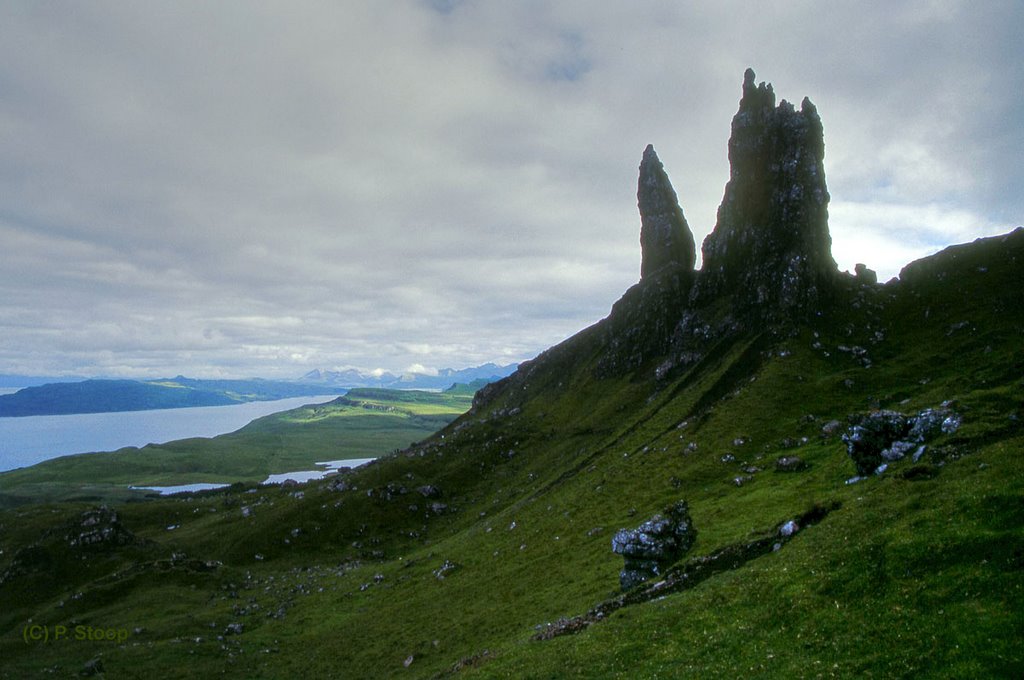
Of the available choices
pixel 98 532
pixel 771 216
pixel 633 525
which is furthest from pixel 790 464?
pixel 98 532

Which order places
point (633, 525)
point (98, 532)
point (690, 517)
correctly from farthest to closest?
1. point (98, 532)
2. point (633, 525)
3. point (690, 517)

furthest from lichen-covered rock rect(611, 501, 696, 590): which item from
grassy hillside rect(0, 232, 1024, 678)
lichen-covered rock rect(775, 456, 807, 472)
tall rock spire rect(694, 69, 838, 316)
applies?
tall rock spire rect(694, 69, 838, 316)

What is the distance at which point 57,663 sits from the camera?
64000 millimetres

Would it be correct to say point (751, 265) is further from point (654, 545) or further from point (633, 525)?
point (654, 545)

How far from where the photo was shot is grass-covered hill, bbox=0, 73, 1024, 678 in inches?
994

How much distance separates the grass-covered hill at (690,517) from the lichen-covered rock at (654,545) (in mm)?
859

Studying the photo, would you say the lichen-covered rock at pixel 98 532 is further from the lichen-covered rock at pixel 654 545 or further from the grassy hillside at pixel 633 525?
the lichen-covered rock at pixel 654 545

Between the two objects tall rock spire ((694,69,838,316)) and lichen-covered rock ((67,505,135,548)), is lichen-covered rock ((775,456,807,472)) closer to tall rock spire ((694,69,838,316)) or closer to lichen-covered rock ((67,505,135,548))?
tall rock spire ((694,69,838,316))

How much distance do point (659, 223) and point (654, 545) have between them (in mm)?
159205

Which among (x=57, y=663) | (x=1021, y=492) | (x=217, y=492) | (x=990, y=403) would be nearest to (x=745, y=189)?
(x=990, y=403)

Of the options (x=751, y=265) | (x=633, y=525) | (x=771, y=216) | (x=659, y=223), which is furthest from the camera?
(x=659, y=223)

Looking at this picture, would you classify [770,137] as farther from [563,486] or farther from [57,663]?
[57,663]

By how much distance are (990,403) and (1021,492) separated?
24.7 metres

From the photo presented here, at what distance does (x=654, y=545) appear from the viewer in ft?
144
